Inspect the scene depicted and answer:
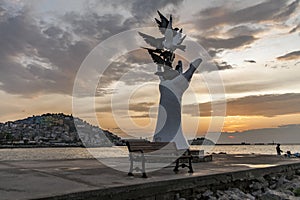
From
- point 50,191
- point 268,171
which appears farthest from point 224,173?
point 50,191

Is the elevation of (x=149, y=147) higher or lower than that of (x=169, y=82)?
lower

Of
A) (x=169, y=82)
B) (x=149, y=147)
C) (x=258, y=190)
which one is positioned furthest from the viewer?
(x=169, y=82)

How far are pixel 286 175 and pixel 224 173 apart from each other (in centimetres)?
487

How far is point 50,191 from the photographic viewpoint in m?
5.53

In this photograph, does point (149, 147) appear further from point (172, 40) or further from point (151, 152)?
point (172, 40)

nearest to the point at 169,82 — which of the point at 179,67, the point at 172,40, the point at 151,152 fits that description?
the point at 179,67

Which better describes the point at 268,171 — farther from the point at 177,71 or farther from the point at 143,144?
the point at 177,71

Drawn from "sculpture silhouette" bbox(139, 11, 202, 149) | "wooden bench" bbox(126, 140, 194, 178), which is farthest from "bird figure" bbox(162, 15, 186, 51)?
"wooden bench" bbox(126, 140, 194, 178)

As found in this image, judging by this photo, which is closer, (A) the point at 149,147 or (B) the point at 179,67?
(A) the point at 149,147

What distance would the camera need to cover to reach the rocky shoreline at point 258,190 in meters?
8.19

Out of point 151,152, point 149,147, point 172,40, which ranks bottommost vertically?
point 151,152

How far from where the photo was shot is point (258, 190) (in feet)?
Answer: 32.3

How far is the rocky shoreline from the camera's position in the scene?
8.19 m

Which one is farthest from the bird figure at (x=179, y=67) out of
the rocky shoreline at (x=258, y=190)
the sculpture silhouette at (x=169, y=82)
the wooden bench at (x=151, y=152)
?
the wooden bench at (x=151, y=152)
